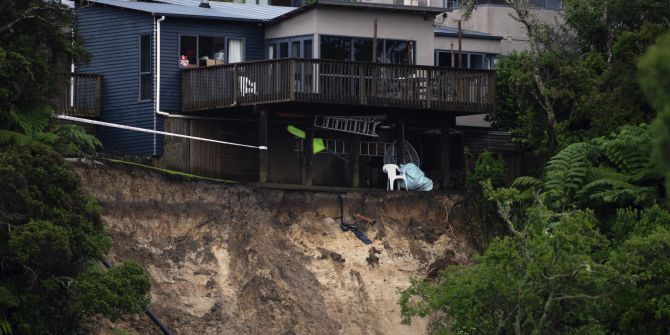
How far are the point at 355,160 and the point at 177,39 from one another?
19.3 feet

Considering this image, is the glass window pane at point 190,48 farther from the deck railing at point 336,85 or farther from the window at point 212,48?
the deck railing at point 336,85

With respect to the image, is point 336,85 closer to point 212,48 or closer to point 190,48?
point 212,48

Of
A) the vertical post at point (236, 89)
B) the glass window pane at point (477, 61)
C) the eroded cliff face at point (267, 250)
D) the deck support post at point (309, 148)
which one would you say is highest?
the glass window pane at point (477, 61)

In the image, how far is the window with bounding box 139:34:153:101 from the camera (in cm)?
3716

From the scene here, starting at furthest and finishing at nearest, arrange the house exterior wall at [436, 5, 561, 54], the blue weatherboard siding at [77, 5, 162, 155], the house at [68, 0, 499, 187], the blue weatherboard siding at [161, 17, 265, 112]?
1. the house exterior wall at [436, 5, 561, 54]
2. the blue weatherboard siding at [161, 17, 265, 112]
3. the blue weatherboard siding at [77, 5, 162, 155]
4. the house at [68, 0, 499, 187]

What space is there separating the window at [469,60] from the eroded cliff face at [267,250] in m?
6.77

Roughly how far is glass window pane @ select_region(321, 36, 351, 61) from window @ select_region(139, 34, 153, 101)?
4764 mm

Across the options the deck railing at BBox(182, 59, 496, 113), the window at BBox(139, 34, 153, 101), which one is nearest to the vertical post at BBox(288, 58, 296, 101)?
the deck railing at BBox(182, 59, 496, 113)

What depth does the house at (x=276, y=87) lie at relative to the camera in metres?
36.1

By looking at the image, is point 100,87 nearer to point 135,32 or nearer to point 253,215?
point 135,32

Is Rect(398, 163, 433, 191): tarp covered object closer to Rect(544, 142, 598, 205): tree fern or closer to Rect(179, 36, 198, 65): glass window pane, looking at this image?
Rect(544, 142, 598, 205): tree fern

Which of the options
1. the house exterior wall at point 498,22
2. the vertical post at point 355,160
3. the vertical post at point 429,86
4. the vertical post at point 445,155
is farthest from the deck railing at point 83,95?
the house exterior wall at point 498,22

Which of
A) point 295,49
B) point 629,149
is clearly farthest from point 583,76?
point 295,49

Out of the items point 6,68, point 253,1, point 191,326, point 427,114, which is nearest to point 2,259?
point 6,68
